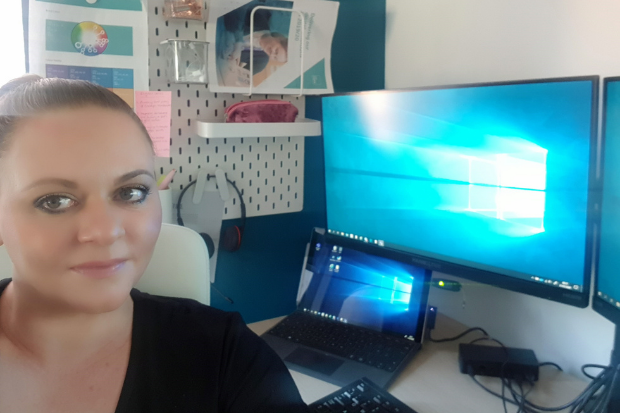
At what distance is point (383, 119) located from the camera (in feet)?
3.41

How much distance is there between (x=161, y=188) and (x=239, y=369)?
0.50 meters

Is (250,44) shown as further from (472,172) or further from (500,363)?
(500,363)

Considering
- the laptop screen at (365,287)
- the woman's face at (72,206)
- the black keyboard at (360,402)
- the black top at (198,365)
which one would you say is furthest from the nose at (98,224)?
the laptop screen at (365,287)

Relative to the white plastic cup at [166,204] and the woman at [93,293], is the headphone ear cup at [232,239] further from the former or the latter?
the woman at [93,293]

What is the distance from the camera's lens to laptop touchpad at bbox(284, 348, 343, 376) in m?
0.97

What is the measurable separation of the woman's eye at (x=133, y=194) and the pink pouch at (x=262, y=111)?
1.86ft

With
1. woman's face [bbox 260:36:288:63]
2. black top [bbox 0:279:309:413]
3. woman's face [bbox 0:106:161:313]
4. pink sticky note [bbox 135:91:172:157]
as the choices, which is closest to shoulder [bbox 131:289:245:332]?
black top [bbox 0:279:309:413]

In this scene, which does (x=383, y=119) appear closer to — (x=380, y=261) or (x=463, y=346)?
(x=380, y=261)

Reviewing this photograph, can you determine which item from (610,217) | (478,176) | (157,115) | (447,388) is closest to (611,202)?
(610,217)

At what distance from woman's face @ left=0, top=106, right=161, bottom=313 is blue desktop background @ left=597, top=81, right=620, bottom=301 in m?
0.68

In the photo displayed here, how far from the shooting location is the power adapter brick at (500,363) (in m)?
0.92

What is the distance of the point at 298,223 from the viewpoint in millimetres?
1312

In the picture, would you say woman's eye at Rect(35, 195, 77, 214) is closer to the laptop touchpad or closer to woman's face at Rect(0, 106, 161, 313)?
woman's face at Rect(0, 106, 161, 313)

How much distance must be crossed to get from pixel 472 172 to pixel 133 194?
63cm
